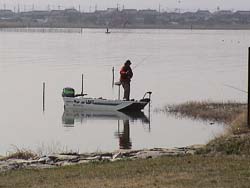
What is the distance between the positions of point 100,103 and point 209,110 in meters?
5.13

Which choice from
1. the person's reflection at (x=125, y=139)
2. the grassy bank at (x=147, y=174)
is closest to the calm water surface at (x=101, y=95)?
the person's reflection at (x=125, y=139)

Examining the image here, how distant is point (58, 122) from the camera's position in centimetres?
3017

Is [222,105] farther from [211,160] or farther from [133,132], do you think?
[211,160]

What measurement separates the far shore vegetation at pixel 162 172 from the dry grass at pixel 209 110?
14931 millimetres

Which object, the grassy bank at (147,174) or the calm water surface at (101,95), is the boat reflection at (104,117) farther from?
the grassy bank at (147,174)

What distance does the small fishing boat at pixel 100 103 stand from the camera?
32.4 metres

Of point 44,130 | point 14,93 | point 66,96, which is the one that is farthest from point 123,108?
point 14,93

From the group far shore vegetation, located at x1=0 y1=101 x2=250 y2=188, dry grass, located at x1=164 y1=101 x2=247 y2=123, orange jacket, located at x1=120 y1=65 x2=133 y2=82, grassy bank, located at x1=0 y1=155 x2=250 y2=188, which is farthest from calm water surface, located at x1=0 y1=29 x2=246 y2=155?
grassy bank, located at x1=0 y1=155 x2=250 y2=188

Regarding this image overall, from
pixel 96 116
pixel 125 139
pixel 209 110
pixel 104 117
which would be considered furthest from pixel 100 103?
pixel 125 139

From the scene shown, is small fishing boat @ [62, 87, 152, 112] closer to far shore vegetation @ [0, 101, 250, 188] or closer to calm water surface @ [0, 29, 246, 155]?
calm water surface @ [0, 29, 246, 155]

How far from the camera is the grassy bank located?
9.88 metres

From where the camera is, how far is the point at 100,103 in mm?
33062

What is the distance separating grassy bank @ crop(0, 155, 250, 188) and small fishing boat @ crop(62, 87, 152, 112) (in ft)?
64.0

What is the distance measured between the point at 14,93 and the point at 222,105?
489 inches
